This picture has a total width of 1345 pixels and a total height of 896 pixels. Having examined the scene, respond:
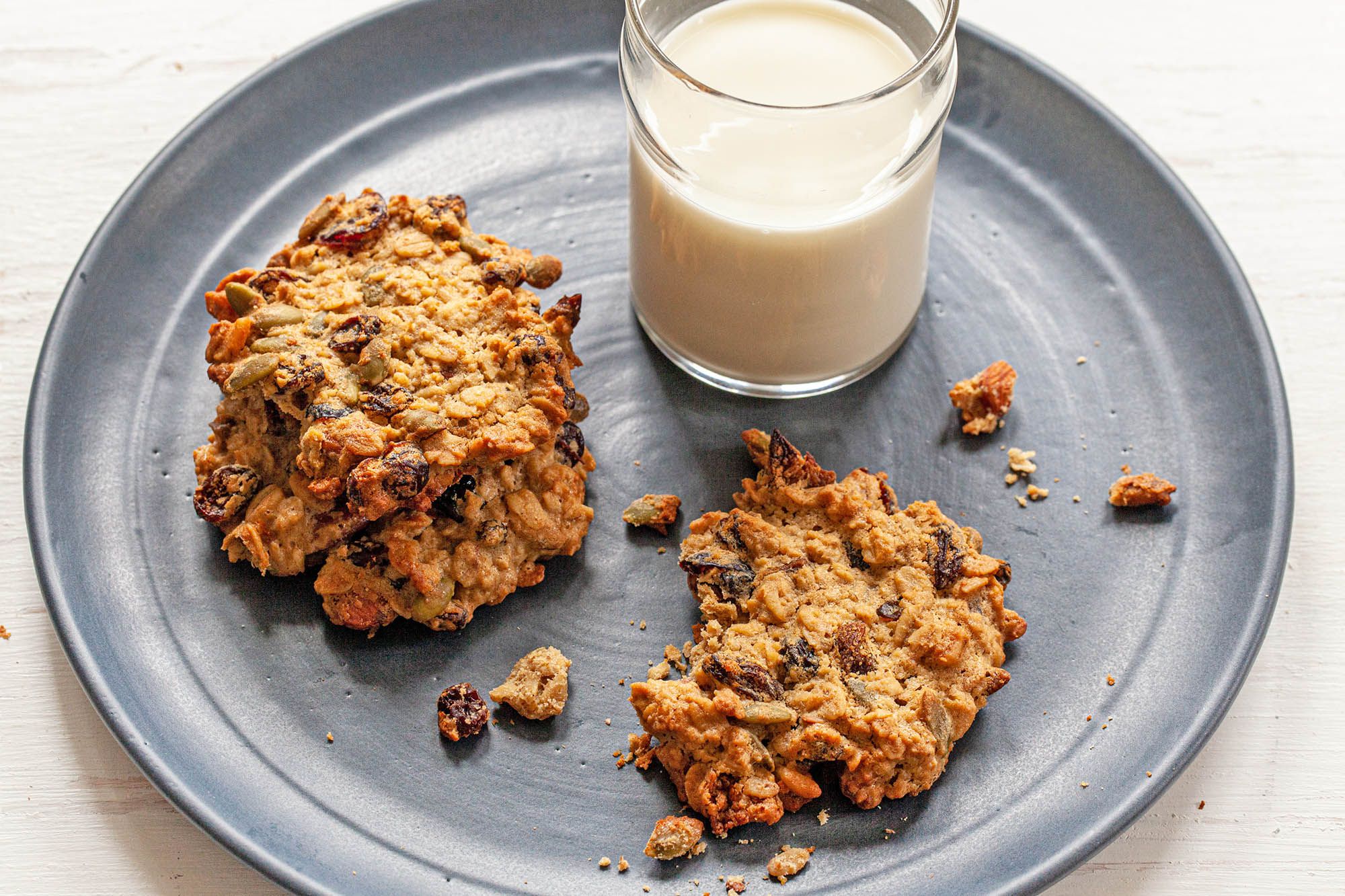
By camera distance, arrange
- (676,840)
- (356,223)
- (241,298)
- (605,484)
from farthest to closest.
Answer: (605,484) < (356,223) < (241,298) < (676,840)

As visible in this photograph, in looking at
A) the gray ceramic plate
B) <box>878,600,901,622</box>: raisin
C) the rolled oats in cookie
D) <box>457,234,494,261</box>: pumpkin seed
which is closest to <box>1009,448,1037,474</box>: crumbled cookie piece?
the gray ceramic plate

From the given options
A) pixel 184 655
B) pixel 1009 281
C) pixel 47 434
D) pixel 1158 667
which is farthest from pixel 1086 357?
pixel 47 434

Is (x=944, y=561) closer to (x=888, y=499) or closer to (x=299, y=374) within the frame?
(x=888, y=499)

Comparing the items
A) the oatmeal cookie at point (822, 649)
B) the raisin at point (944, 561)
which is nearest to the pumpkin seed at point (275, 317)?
the oatmeal cookie at point (822, 649)

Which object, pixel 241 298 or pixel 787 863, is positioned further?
pixel 241 298

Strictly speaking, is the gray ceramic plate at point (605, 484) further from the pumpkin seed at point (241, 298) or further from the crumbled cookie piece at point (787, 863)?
the pumpkin seed at point (241, 298)

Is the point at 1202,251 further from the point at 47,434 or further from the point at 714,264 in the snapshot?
the point at 47,434

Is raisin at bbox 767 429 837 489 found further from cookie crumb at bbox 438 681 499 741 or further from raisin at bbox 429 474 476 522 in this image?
cookie crumb at bbox 438 681 499 741

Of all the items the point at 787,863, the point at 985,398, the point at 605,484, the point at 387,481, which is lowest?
the point at 787,863

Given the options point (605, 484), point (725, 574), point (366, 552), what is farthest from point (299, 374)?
point (725, 574)
